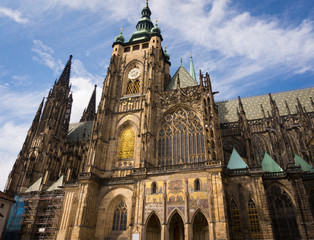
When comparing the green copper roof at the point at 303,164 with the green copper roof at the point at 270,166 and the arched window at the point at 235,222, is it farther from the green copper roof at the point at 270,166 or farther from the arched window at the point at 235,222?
the arched window at the point at 235,222

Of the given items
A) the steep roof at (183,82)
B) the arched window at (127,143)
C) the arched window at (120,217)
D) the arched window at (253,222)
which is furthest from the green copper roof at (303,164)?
the arched window at (120,217)

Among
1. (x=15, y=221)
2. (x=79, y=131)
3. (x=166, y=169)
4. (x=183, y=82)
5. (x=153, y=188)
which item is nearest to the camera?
(x=153, y=188)

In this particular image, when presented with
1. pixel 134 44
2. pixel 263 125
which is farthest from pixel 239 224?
pixel 134 44

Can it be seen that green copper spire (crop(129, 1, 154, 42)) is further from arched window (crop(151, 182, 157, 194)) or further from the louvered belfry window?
arched window (crop(151, 182, 157, 194))

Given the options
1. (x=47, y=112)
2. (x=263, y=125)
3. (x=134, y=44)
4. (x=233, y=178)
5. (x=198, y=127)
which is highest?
(x=134, y=44)

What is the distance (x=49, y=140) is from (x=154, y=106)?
2024cm

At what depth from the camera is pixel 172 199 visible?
20266 mm

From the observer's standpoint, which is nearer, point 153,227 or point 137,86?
point 153,227

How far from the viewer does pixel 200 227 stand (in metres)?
20.7

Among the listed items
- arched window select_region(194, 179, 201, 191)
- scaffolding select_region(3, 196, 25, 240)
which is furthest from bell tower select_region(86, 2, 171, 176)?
scaffolding select_region(3, 196, 25, 240)

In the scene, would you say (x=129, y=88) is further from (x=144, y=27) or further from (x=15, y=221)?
(x=15, y=221)

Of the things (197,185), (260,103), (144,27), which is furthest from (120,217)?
(144,27)

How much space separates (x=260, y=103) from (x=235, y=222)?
2080 cm

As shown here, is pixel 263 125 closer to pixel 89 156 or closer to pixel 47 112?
pixel 89 156
